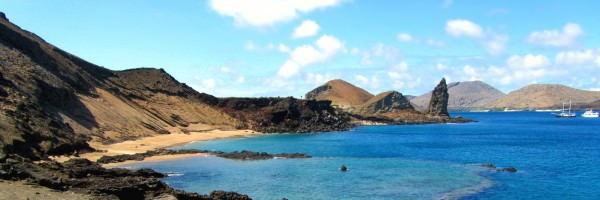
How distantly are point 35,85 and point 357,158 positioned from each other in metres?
46.4

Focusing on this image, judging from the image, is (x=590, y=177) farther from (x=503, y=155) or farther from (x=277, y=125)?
(x=277, y=125)

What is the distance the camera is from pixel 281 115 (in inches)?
5241

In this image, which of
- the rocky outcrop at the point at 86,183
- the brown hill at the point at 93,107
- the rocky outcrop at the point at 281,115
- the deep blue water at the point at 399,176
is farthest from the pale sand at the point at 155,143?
the rocky outcrop at the point at 86,183

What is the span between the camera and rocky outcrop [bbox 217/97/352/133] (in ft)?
424

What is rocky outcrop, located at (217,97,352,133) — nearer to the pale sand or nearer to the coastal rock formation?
the coastal rock formation

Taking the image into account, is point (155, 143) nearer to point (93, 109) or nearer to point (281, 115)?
point (93, 109)

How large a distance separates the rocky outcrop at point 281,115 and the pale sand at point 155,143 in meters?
10.7

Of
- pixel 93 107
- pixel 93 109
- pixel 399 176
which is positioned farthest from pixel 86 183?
pixel 93 107

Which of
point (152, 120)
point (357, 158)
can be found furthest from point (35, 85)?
point (357, 158)

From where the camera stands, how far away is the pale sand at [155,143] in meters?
59.0

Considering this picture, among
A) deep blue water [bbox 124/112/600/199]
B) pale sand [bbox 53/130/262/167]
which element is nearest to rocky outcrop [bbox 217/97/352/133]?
pale sand [bbox 53/130/262/167]

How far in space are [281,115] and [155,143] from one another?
188 feet

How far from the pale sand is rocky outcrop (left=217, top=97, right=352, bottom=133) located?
10.7 m

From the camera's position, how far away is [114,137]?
76.6 m
